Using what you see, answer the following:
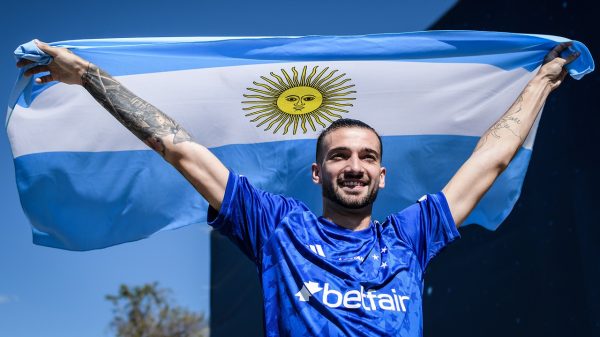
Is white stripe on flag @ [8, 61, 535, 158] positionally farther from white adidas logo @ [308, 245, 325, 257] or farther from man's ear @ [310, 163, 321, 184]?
white adidas logo @ [308, 245, 325, 257]

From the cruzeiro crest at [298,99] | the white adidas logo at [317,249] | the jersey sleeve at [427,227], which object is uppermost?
the cruzeiro crest at [298,99]

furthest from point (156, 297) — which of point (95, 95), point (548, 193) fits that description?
point (95, 95)

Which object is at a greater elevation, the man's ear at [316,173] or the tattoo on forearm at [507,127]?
the tattoo on forearm at [507,127]

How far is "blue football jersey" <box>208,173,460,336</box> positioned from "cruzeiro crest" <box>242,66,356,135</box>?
2.89 ft

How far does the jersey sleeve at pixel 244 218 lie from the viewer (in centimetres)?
202

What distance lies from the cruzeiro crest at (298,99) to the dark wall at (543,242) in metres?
1.82

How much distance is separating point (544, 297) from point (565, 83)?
1377 millimetres

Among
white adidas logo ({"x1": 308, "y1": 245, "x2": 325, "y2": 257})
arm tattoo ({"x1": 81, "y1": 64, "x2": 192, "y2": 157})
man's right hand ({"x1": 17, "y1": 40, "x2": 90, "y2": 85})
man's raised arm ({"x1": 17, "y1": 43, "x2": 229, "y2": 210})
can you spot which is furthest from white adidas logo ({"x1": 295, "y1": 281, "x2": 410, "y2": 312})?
man's right hand ({"x1": 17, "y1": 40, "x2": 90, "y2": 85})

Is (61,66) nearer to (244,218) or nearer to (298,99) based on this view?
(244,218)

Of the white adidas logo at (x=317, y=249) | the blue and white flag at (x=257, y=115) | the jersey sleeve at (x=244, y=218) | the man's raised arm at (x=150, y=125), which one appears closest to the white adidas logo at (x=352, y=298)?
the white adidas logo at (x=317, y=249)

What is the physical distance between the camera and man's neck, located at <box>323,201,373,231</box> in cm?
212

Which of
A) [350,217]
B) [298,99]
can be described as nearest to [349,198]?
[350,217]

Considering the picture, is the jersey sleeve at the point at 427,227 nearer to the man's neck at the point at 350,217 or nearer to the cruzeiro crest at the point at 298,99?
the man's neck at the point at 350,217

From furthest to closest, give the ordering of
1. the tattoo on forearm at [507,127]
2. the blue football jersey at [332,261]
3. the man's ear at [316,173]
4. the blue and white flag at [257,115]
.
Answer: the blue and white flag at [257,115] → the tattoo on forearm at [507,127] → the man's ear at [316,173] → the blue football jersey at [332,261]
